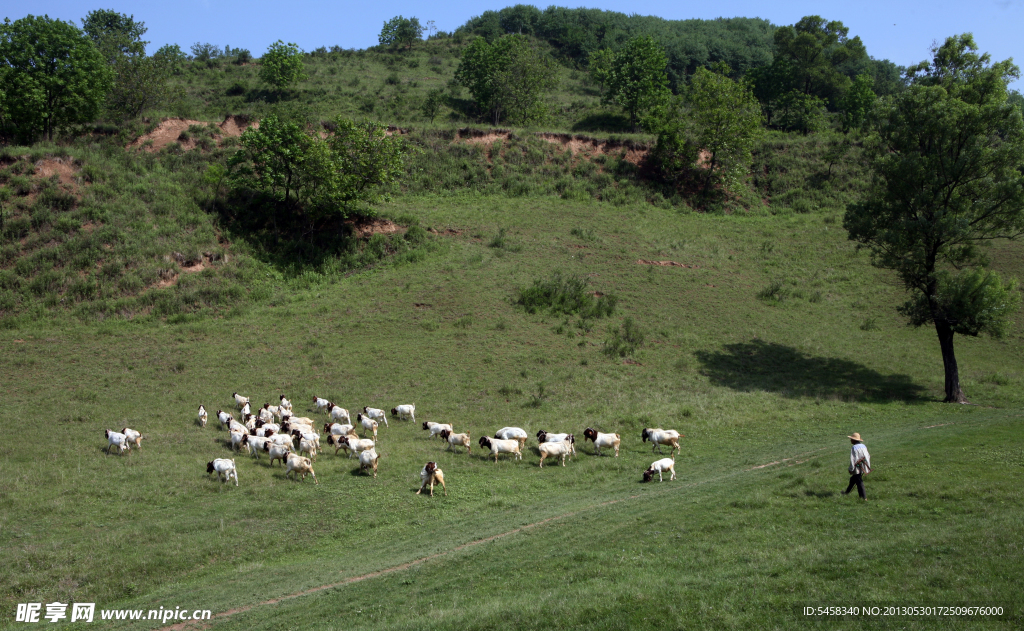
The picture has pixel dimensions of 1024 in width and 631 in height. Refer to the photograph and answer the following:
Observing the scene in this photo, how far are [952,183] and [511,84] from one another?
164 ft

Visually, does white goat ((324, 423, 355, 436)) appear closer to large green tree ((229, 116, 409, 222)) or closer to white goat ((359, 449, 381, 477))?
white goat ((359, 449, 381, 477))

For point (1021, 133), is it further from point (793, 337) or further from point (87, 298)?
point (87, 298)

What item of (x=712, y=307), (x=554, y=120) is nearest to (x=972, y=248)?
(x=712, y=307)

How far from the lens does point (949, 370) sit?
3341 cm

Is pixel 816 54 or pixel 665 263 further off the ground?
pixel 816 54

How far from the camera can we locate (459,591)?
497 inches

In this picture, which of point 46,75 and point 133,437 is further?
point 46,75

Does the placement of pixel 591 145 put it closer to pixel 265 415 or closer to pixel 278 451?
pixel 265 415

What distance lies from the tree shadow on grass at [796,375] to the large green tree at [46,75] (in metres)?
44.3

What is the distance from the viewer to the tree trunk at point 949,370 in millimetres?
32844

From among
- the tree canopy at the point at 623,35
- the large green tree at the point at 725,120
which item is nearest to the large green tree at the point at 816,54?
the tree canopy at the point at 623,35

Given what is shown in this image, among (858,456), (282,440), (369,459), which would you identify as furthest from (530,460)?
(858,456)

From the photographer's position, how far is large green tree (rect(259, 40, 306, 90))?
75.7m

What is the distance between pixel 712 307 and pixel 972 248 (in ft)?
48.9
